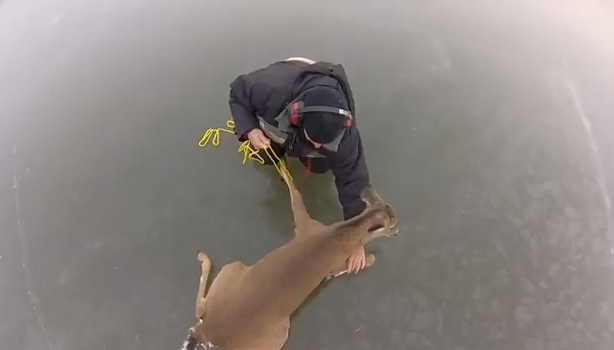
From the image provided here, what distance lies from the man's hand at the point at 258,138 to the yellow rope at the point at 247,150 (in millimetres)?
62

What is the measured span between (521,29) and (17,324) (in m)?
1.55

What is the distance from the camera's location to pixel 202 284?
129cm

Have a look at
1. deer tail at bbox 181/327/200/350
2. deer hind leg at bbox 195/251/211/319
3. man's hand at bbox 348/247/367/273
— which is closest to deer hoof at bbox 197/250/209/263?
deer hind leg at bbox 195/251/211/319

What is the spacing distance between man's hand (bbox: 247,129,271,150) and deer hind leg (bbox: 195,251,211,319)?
0.29 m

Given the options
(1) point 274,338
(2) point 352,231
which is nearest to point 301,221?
(2) point 352,231

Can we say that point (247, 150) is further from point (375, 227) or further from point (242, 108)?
point (375, 227)

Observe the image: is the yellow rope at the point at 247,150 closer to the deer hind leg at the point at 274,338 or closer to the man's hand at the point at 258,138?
the man's hand at the point at 258,138

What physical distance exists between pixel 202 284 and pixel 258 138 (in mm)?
340

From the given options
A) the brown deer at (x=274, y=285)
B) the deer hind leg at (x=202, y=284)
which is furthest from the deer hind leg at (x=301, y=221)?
the deer hind leg at (x=202, y=284)

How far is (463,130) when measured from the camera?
5.16 feet

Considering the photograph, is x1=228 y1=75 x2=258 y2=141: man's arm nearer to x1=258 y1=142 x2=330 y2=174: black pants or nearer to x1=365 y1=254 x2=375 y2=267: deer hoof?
x1=258 y1=142 x2=330 y2=174: black pants

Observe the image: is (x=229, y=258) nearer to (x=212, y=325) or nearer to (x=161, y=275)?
(x=161, y=275)

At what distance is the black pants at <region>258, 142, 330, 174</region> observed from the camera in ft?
4.39

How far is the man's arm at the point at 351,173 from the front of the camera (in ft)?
3.99
